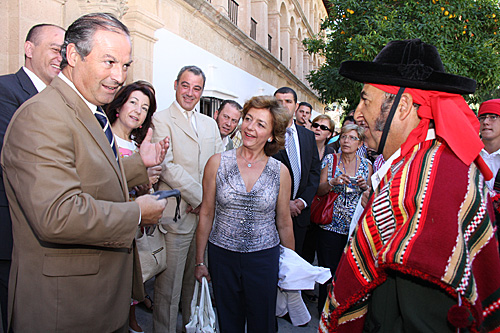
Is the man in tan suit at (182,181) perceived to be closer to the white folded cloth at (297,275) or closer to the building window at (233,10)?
the white folded cloth at (297,275)

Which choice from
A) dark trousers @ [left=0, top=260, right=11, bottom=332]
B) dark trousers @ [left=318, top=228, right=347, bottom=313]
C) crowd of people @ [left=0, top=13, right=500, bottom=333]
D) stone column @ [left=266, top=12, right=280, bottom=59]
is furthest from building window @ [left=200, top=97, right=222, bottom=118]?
stone column @ [left=266, top=12, right=280, bottom=59]

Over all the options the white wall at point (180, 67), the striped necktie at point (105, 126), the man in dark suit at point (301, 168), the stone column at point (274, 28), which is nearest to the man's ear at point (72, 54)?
the striped necktie at point (105, 126)

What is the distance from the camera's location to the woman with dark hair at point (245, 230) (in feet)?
8.51

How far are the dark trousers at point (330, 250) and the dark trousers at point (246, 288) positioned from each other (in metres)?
1.49

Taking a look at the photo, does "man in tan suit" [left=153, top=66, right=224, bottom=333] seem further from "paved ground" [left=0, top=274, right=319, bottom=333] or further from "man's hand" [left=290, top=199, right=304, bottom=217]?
"man's hand" [left=290, top=199, right=304, bottom=217]

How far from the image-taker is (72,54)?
1.64m

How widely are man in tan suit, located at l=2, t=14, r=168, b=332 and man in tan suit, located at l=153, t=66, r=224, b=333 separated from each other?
4.69 ft

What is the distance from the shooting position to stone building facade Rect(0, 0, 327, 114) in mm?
4215

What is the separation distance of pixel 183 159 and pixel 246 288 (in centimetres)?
141

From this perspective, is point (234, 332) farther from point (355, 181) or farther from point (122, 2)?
point (122, 2)

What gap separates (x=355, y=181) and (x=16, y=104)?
10.5 feet

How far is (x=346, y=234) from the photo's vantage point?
12.9ft

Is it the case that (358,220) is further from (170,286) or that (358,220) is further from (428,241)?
(170,286)

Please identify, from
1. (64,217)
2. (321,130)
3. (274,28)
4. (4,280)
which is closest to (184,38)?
(321,130)
